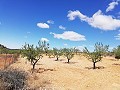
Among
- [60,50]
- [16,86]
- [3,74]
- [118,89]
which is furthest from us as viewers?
[60,50]

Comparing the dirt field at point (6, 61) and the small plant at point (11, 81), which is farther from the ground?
the dirt field at point (6, 61)

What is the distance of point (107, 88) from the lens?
17.7 m

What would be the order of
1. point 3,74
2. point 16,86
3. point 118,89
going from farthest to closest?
point 118,89
point 3,74
point 16,86

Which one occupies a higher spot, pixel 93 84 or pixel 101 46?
pixel 101 46

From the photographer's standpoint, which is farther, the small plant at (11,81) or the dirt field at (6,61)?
the dirt field at (6,61)

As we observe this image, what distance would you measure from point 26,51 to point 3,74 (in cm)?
1519

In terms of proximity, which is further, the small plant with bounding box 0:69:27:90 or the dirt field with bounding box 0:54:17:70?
the dirt field with bounding box 0:54:17:70

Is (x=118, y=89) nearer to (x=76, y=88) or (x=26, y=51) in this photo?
(x=76, y=88)

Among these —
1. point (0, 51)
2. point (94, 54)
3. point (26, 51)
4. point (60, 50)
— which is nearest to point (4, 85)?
point (26, 51)

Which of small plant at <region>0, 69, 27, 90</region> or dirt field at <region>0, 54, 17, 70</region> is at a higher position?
dirt field at <region>0, 54, 17, 70</region>

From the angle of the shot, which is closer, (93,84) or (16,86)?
(16,86)

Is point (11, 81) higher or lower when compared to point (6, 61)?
lower

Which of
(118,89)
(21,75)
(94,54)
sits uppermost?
(94,54)

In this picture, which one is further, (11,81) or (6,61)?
(6,61)
